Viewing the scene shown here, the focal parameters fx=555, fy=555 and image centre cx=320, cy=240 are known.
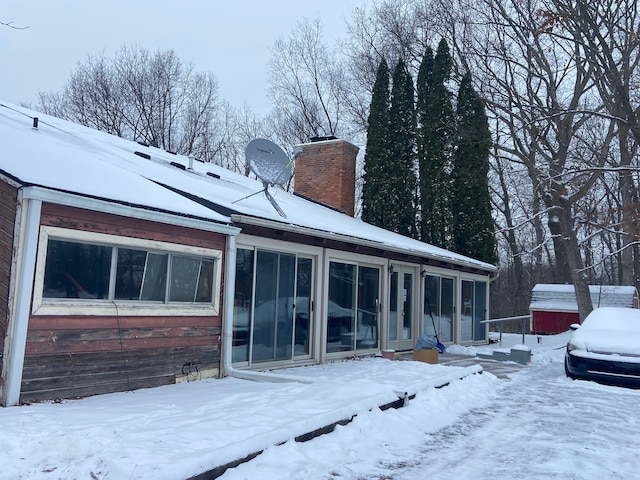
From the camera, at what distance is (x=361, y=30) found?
95.5ft

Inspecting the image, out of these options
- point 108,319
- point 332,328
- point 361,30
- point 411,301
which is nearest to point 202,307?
point 108,319

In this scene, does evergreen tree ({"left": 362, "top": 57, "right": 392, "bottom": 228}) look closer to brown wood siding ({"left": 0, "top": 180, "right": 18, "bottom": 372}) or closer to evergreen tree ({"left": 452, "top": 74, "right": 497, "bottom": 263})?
evergreen tree ({"left": 452, "top": 74, "right": 497, "bottom": 263})

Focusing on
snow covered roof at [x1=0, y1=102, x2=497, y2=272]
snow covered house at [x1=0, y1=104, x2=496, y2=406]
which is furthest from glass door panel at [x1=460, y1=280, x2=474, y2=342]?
snow covered house at [x1=0, y1=104, x2=496, y2=406]

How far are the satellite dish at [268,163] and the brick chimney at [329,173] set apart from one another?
7.52 meters

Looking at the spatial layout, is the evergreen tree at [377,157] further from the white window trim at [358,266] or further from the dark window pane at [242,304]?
the dark window pane at [242,304]

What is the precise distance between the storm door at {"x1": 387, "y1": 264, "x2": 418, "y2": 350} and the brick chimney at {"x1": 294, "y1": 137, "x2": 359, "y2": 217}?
5.03m

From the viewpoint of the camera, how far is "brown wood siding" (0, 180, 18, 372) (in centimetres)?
568

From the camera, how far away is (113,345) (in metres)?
6.62

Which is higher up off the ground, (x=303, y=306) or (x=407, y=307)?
(x=407, y=307)

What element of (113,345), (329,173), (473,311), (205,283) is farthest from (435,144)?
(113,345)

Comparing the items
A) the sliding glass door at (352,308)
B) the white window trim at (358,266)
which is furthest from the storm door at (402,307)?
the sliding glass door at (352,308)

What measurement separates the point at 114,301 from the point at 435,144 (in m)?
19.0

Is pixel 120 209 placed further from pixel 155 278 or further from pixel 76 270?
pixel 155 278

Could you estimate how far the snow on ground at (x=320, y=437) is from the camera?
161 inches
